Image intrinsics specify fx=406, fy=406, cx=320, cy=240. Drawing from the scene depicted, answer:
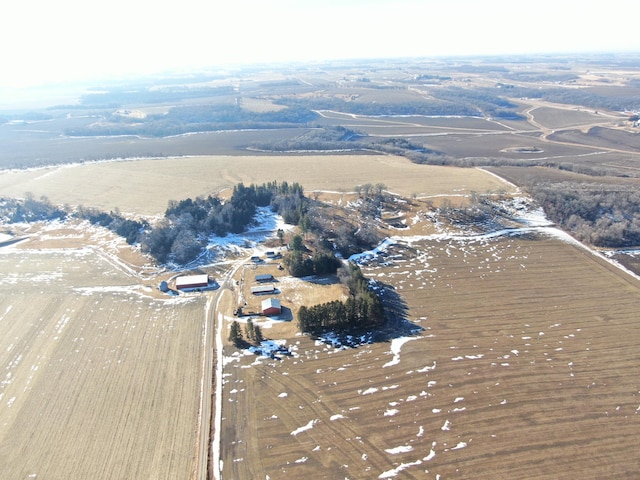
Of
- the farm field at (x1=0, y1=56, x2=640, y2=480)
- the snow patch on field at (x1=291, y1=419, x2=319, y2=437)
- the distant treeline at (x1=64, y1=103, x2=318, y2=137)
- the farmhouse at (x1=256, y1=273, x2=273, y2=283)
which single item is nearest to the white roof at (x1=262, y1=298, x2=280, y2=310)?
the farm field at (x1=0, y1=56, x2=640, y2=480)

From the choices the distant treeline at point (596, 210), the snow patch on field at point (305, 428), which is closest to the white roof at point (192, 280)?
the snow patch on field at point (305, 428)

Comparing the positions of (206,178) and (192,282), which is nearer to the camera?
(192,282)

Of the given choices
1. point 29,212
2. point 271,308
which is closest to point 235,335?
point 271,308

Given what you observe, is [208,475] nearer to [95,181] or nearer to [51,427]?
[51,427]

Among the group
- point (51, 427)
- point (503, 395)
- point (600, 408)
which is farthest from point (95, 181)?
point (600, 408)

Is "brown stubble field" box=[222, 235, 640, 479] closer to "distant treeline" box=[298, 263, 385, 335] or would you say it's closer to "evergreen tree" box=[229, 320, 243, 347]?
"evergreen tree" box=[229, 320, 243, 347]

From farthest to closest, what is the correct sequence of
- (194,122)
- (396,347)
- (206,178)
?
(194,122) < (206,178) < (396,347)

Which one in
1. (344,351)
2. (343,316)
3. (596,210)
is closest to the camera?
(344,351)

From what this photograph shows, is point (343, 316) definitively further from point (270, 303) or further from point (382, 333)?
point (270, 303)
